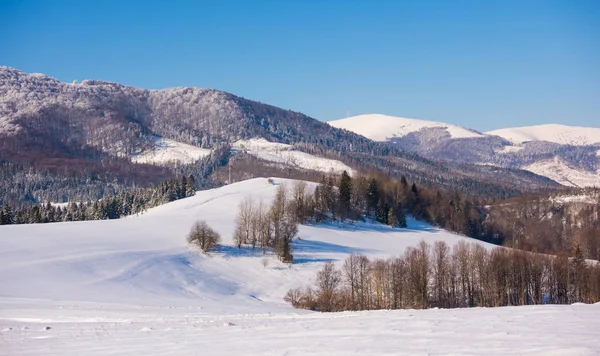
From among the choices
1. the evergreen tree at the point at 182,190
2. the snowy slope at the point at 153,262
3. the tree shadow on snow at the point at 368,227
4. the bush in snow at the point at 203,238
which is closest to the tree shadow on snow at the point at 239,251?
the snowy slope at the point at 153,262

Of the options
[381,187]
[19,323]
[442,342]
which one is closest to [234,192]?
[381,187]

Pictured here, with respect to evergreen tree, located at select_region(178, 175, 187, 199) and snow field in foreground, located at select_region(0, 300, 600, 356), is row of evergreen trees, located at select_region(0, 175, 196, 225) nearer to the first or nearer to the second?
evergreen tree, located at select_region(178, 175, 187, 199)

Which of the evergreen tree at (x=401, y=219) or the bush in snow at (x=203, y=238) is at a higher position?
the evergreen tree at (x=401, y=219)

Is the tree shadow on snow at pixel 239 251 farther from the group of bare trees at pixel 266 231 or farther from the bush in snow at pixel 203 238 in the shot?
the bush in snow at pixel 203 238

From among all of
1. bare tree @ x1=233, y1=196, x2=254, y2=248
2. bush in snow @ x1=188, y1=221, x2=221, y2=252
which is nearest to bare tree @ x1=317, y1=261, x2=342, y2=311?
bush in snow @ x1=188, y1=221, x2=221, y2=252

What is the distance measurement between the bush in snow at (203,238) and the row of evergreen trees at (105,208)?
48341 millimetres

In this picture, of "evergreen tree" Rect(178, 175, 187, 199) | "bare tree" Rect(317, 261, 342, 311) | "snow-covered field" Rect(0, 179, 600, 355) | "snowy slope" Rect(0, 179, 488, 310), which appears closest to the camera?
"snow-covered field" Rect(0, 179, 600, 355)

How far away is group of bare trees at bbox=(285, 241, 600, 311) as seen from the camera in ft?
196

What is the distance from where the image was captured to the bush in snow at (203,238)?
74.0 m

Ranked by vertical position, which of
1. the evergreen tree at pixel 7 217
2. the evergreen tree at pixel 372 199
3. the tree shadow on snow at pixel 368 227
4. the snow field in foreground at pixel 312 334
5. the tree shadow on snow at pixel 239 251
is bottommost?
the tree shadow on snow at pixel 239 251

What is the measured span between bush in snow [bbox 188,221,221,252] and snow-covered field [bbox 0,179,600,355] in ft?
6.03

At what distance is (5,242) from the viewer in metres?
61.1

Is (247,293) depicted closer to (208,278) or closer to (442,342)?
(208,278)

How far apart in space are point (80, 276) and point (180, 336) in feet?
114
